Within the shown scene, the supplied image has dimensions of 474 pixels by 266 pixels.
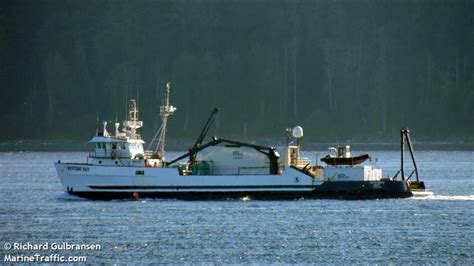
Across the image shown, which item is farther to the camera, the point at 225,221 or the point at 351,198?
the point at 351,198

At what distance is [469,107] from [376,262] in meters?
151

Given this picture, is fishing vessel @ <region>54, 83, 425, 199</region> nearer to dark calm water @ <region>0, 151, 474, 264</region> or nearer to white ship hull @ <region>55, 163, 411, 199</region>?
white ship hull @ <region>55, 163, 411, 199</region>

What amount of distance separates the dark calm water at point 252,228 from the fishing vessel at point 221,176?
577 millimetres

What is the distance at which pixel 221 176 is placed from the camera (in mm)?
72375

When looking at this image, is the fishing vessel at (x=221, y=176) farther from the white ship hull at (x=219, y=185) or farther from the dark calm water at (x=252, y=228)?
the dark calm water at (x=252, y=228)

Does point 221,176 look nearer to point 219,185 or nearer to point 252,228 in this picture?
point 219,185

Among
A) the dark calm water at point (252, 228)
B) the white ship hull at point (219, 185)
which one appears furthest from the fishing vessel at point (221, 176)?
the dark calm water at point (252, 228)

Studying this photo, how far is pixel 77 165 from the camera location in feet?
240

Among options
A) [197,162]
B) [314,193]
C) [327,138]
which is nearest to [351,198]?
[314,193]

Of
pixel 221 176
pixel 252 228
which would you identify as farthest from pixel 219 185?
pixel 252 228

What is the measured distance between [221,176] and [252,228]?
11.0 metres

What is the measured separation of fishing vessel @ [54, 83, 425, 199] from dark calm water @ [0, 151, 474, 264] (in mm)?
577

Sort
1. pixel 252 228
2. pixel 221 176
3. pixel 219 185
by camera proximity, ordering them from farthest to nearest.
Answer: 1. pixel 219 185
2. pixel 221 176
3. pixel 252 228

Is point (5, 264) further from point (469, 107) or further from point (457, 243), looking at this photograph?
point (469, 107)
